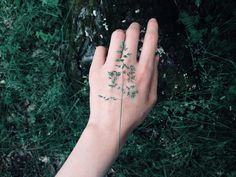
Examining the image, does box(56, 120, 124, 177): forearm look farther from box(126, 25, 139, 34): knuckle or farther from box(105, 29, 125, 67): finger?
box(126, 25, 139, 34): knuckle

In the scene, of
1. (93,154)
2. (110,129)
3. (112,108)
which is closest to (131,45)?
(112,108)

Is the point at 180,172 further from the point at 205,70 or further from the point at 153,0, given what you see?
the point at 153,0

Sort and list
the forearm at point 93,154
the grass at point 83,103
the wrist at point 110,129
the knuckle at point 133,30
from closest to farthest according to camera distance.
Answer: the forearm at point 93,154, the wrist at point 110,129, the knuckle at point 133,30, the grass at point 83,103

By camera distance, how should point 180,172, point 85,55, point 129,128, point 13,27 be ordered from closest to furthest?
point 129,128 < point 85,55 < point 180,172 < point 13,27

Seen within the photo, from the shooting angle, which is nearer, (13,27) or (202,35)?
(202,35)

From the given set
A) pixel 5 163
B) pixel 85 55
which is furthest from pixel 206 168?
pixel 5 163

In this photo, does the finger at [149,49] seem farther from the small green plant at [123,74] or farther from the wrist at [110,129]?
the wrist at [110,129]

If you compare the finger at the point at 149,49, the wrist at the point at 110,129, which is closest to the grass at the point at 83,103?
the finger at the point at 149,49

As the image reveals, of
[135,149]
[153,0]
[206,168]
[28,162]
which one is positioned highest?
[153,0]
